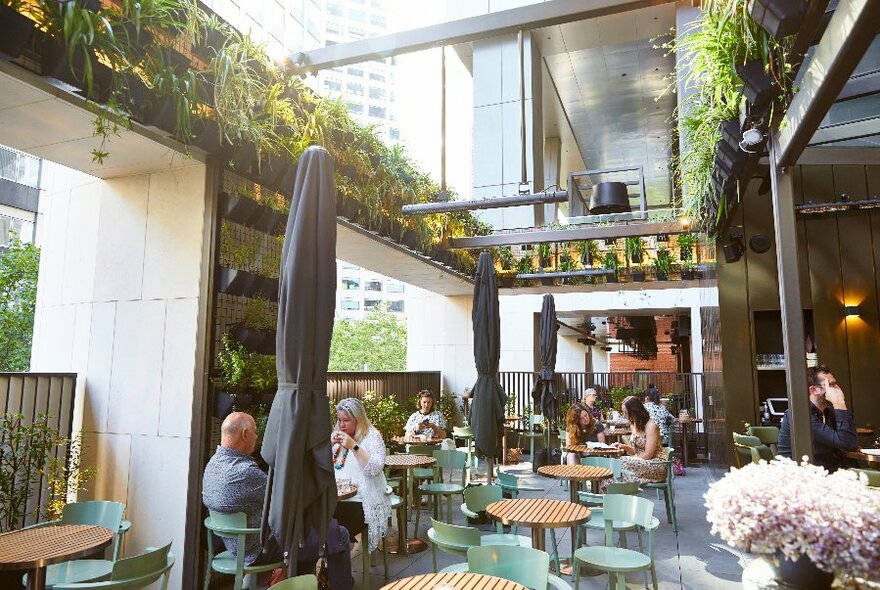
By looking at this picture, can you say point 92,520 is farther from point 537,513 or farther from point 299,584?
point 537,513

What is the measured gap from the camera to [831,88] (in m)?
3.05

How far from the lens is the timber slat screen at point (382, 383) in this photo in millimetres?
8539

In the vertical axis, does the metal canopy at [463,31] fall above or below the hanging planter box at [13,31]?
above

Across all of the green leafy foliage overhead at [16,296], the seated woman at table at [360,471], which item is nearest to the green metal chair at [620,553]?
the seated woman at table at [360,471]

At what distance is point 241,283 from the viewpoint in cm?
459

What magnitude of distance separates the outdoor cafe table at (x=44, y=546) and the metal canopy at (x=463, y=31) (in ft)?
13.0

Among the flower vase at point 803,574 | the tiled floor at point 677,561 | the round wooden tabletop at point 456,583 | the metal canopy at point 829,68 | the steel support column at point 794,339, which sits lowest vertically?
the tiled floor at point 677,561

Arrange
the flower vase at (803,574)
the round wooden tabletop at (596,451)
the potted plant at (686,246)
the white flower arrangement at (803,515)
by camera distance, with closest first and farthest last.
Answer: the white flower arrangement at (803,515), the flower vase at (803,574), the round wooden tabletop at (596,451), the potted plant at (686,246)

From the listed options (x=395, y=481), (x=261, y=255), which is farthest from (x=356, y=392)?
(x=261, y=255)

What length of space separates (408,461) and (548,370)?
3.94 m

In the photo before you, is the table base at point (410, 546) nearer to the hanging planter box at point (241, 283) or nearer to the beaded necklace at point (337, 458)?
the beaded necklace at point (337, 458)

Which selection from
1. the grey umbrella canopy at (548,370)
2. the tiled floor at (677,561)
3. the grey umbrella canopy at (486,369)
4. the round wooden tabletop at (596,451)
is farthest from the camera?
the grey umbrella canopy at (548,370)

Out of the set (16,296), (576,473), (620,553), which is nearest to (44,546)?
(620,553)

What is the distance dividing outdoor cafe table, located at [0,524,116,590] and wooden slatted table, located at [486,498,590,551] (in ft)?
7.22
